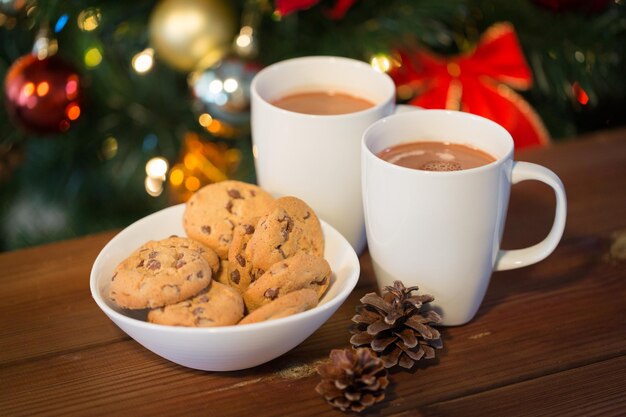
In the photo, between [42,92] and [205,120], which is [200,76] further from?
[42,92]

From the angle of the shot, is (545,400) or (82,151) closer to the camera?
(545,400)

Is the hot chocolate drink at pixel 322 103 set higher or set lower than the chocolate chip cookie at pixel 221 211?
higher

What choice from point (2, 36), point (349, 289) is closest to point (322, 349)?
point (349, 289)

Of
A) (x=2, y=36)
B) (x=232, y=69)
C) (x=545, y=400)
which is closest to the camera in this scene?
(x=545, y=400)

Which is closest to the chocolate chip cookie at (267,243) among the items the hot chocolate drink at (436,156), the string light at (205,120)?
the hot chocolate drink at (436,156)

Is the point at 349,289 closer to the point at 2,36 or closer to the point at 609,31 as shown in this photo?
the point at 609,31

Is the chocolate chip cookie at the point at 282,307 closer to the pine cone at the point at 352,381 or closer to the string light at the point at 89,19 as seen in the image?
the pine cone at the point at 352,381

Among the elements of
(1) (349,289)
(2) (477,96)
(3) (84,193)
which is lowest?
(3) (84,193)

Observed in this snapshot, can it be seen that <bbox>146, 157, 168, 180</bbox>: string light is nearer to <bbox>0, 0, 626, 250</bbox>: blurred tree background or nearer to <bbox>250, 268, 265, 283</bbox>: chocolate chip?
<bbox>0, 0, 626, 250</bbox>: blurred tree background
